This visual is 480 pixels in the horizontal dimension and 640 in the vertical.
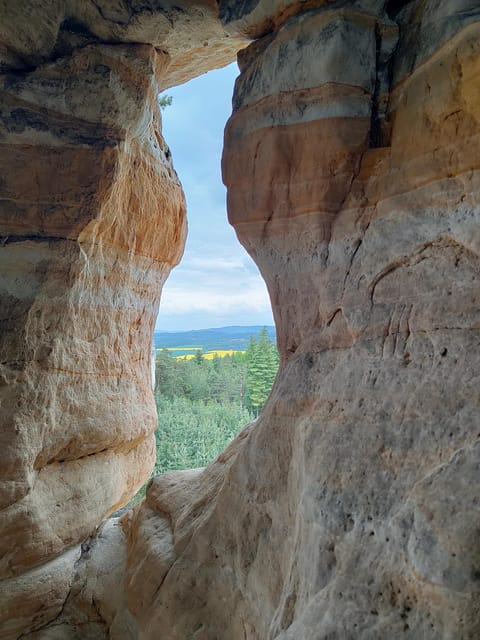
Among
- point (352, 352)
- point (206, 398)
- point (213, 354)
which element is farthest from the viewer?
point (213, 354)

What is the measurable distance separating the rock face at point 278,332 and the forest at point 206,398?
18.5 ft

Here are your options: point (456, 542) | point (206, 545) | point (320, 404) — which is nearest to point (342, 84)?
point (320, 404)

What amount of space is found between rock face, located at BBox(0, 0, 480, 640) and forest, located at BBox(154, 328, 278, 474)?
222 inches

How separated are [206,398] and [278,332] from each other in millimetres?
14600

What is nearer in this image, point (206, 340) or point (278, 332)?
point (278, 332)

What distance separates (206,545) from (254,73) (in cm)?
285

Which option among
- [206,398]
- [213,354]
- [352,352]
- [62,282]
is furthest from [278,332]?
[213,354]

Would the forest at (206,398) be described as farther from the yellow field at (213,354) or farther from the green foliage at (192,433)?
the yellow field at (213,354)

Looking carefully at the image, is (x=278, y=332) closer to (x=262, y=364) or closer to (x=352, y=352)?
(x=352, y=352)

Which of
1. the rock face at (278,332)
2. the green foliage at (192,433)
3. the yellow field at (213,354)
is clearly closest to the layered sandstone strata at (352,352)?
the rock face at (278,332)

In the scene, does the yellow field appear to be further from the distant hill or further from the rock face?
the rock face

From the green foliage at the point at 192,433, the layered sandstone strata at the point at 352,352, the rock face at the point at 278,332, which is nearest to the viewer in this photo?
the layered sandstone strata at the point at 352,352

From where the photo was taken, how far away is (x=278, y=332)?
282cm

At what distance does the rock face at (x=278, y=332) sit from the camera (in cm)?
163
